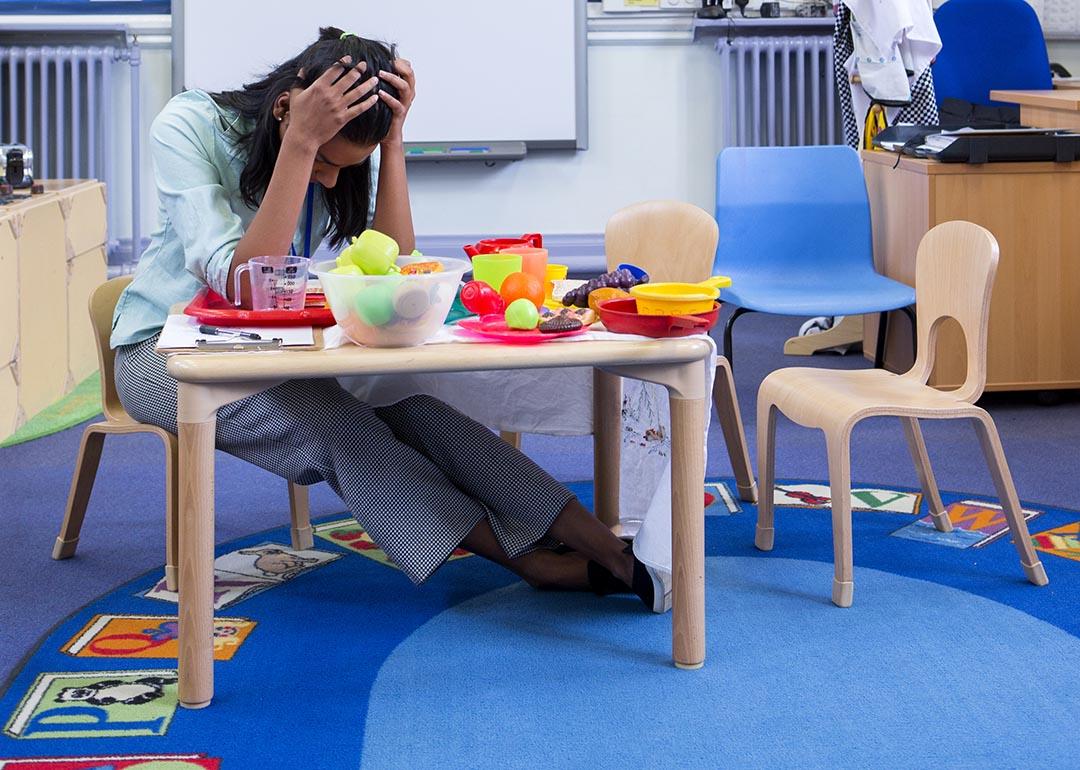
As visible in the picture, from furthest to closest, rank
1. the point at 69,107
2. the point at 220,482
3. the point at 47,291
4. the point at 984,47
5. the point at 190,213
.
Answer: the point at 69,107, the point at 984,47, the point at 47,291, the point at 220,482, the point at 190,213

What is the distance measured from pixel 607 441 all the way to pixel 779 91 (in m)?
3.26

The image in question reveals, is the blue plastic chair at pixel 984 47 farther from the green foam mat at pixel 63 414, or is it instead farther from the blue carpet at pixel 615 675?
the green foam mat at pixel 63 414

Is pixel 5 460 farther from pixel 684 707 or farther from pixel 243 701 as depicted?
pixel 684 707

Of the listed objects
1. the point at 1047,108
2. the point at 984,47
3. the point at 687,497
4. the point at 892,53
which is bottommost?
the point at 687,497

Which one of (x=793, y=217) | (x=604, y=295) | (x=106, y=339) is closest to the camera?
(x=604, y=295)

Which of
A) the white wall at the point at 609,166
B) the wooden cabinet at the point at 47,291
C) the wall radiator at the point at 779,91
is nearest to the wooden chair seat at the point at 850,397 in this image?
the wooden cabinet at the point at 47,291

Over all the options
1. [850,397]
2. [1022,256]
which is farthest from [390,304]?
[1022,256]

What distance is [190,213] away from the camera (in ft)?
6.34

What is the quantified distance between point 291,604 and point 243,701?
366 millimetres

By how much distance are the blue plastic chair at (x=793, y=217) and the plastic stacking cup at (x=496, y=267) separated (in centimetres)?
170

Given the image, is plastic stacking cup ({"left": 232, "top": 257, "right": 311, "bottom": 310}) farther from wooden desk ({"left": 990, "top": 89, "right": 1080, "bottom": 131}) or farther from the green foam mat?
wooden desk ({"left": 990, "top": 89, "right": 1080, "bottom": 131})

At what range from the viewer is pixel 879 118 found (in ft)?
12.9

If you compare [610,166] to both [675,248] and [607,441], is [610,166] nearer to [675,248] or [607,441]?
[675,248]

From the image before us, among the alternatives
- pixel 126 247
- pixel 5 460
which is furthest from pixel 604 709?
pixel 126 247
